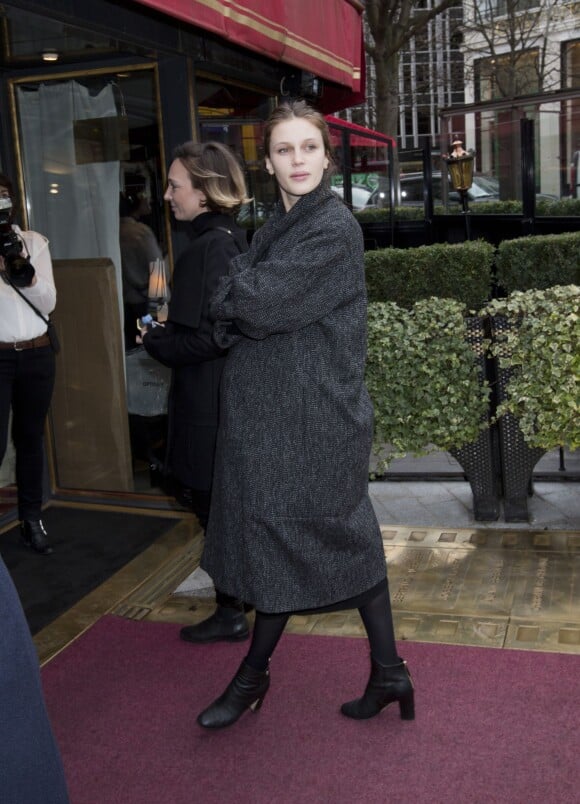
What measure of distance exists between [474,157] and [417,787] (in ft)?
37.5

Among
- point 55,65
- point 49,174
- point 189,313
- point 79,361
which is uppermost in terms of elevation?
point 55,65

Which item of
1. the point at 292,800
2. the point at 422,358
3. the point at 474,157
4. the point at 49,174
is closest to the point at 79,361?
the point at 49,174

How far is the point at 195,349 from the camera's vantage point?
11.2 feet

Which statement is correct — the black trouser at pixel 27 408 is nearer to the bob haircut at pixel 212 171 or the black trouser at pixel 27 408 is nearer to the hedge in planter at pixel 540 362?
the bob haircut at pixel 212 171

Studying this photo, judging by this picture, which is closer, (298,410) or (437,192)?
(298,410)

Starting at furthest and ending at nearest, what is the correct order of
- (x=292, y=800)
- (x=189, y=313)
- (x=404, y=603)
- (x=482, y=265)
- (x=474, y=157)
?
1. (x=474, y=157)
2. (x=482, y=265)
3. (x=404, y=603)
4. (x=189, y=313)
5. (x=292, y=800)

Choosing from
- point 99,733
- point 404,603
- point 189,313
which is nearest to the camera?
point 99,733

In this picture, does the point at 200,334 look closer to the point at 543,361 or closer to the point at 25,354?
the point at 25,354

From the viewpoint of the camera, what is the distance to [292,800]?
2.73 m

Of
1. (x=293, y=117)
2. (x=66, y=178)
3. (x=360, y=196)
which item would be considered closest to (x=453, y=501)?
(x=66, y=178)

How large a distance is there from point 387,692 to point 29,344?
264 cm

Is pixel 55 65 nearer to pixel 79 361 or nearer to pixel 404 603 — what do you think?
pixel 79 361

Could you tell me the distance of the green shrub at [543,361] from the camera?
433 cm

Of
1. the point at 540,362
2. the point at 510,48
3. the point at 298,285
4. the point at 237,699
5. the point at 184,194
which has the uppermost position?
the point at 510,48
